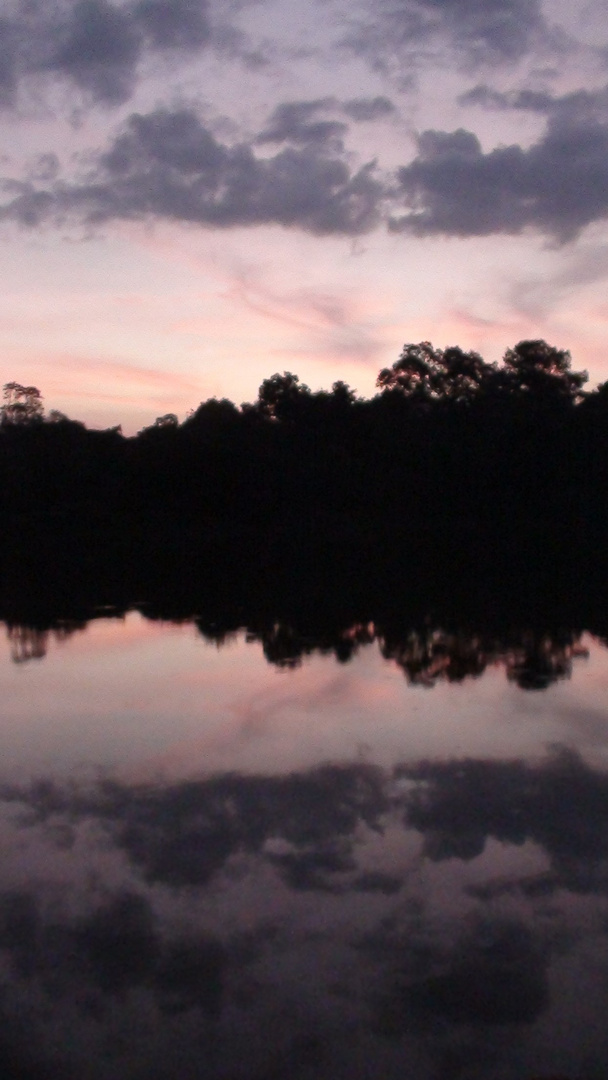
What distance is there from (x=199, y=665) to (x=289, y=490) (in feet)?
183

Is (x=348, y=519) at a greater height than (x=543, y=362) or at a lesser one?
lesser

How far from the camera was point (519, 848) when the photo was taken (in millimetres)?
7992

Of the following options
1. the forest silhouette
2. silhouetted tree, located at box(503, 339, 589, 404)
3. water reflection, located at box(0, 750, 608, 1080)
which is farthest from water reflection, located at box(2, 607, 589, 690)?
silhouetted tree, located at box(503, 339, 589, 404)

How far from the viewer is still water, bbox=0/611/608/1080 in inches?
213

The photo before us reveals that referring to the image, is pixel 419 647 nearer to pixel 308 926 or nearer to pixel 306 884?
pixel 306 884

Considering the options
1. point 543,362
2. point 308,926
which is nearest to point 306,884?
point 308,926

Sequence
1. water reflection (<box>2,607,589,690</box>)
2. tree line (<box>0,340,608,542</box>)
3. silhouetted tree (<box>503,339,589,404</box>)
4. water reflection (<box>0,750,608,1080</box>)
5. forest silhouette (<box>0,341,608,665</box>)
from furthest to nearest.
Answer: silhouetted tree (<box>503,339,589,404</box>) → tree line (<box>0,340,608,542</box>) → forest silhouette (<box>0,341,608,665</box>) → water reflection (<box>2,607,589,690</box>) → water reflection (<box>0,750,608,1080</box>)

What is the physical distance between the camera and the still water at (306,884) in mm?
5422


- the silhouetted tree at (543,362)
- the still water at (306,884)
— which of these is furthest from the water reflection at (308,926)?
the silhouetted tree at (543,362)

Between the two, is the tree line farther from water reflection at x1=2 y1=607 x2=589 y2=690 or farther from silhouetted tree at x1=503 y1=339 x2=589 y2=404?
water reflection at x1=2 y1=607 x2=589 y2=690

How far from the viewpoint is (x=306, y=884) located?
738 cm

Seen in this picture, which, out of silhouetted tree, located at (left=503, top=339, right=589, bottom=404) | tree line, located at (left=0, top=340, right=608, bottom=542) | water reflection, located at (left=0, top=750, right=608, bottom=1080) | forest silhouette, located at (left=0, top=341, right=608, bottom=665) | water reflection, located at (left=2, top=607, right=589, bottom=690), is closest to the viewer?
water reflection, located at (left=0, top=750, right=608, bottom=1080)

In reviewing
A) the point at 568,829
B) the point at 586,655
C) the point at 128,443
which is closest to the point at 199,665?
the point at 586,655

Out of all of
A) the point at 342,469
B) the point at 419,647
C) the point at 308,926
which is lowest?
the point at 308,926
